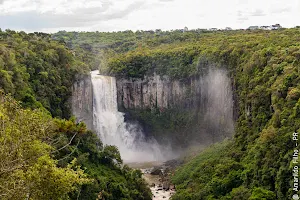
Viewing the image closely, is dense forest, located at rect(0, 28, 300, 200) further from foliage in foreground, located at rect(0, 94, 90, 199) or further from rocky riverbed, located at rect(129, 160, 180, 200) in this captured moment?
rocky riverbed, located at rect(129, 160, 180, 200)

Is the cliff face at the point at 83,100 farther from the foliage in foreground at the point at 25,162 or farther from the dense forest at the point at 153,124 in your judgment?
the foliage in foreground at the point at 25,162

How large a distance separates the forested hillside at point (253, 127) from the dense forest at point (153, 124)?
0.07 m

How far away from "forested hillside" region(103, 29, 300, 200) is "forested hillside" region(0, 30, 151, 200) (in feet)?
18.6

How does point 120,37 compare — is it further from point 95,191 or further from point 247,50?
point 95,191

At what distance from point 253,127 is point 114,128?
20.7 metres

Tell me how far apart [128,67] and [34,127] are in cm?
3734

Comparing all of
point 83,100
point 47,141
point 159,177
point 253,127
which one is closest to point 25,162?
point 47,141

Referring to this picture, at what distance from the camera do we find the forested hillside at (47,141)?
33.4ft

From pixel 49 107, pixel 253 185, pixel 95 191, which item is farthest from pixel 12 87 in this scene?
Result: pixel 253 185

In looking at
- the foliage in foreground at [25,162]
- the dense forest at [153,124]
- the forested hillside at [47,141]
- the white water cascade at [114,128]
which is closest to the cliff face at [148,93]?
the dense forest at [153,124]

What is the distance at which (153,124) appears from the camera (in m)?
48.3

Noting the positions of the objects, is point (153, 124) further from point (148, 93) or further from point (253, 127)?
point (253, 127)

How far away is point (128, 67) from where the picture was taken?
48.1m

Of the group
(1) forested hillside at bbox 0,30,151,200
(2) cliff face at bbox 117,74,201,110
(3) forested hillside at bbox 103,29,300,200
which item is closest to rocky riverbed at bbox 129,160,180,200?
(3) forested hillside at bbox 103,29,300,200
